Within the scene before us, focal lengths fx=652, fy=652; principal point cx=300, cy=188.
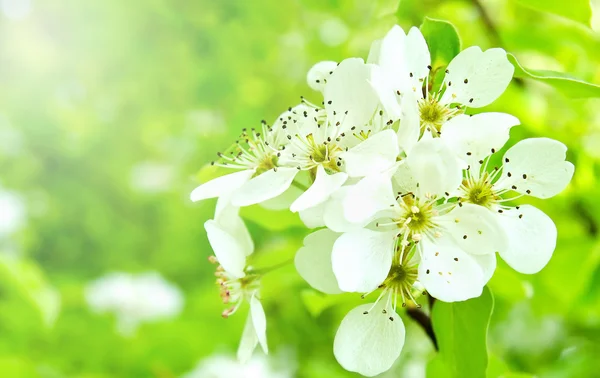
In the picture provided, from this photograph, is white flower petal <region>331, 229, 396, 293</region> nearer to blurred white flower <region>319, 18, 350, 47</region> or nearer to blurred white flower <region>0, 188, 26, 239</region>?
blurred white flower <region>319, 18, 350, 47</region>

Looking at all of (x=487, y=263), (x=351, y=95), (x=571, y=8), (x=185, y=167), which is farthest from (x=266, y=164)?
(x=185, y=167)

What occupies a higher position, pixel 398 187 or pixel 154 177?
pixel 154 177

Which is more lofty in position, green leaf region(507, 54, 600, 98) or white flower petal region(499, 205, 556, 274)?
green leaf region(507, 54, 600, 98)

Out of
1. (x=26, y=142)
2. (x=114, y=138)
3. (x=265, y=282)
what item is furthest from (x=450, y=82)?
(x=26, y=142)

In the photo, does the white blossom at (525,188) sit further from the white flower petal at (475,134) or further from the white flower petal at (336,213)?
the white flower petal at (336,213)

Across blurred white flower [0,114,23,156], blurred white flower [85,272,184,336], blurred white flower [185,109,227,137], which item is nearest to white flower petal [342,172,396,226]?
blurred white flower [85,272,184,336]

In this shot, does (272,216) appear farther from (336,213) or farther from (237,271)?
(336,213)

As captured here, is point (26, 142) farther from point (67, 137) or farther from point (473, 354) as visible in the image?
point (473, 354)
